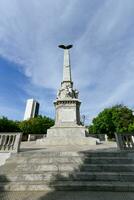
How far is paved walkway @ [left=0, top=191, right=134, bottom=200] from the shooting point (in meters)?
4.24

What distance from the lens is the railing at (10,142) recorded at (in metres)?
7.54

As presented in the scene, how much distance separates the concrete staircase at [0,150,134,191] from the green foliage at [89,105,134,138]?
3270cm

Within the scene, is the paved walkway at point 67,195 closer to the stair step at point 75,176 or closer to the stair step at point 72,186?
the stair step at point 72,186

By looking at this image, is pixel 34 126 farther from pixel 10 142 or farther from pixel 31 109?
pixel 31 109

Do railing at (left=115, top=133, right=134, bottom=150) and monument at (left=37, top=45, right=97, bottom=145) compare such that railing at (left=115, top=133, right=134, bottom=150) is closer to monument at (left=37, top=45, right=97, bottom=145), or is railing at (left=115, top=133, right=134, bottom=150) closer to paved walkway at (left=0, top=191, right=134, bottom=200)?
paved walkway at (left=0, top=191, right=134, bottom=200)

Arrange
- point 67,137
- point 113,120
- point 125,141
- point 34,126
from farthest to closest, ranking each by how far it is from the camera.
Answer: point 34,126, point 113,120, point 67,137, point 125,141

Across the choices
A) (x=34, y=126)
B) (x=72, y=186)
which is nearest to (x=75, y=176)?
(x=72, y=186)

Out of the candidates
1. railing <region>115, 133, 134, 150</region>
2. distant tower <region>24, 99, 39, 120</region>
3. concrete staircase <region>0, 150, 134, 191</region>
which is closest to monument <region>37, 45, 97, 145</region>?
railing <region>115, 133, 134, 150</region>

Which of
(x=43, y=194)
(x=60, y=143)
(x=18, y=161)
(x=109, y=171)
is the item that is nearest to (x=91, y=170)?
(x=109, y=171)

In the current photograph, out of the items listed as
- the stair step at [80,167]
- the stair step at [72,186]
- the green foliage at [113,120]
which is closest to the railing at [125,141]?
the stair step at [80,167]

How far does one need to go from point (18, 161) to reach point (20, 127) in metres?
40.9

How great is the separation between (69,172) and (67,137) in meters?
7.65

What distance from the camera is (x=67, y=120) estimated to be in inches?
565

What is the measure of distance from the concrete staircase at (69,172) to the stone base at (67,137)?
6.11m
